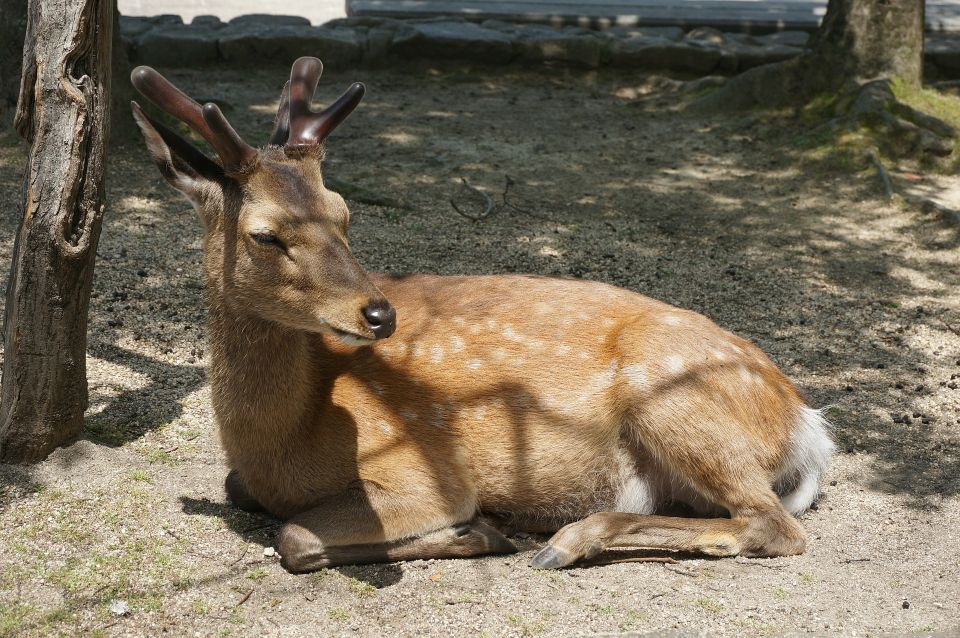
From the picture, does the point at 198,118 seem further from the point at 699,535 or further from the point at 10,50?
the point at 10,50

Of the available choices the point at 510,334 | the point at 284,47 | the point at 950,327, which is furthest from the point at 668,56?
the point at 510,334

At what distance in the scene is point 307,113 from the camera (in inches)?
158

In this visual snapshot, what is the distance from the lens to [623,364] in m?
4.17

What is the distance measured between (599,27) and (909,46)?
4.29m

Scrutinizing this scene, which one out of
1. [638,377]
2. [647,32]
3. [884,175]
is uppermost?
[647,32]

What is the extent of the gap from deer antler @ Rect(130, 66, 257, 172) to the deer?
0.06ft

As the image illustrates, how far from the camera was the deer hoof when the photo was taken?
3957 millimetres

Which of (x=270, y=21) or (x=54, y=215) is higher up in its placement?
(x=270, y=21)

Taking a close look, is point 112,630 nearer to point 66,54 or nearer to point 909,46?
point 66,54

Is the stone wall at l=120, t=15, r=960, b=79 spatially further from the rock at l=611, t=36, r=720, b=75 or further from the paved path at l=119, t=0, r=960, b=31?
the paved path at l=119, t=0, r=960, b=31

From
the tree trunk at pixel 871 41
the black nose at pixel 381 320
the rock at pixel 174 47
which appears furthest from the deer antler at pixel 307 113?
the rock at pixel 174 47

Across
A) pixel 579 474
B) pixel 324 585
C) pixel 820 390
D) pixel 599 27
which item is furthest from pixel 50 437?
pixel 599 27

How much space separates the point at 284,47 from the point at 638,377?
796 cm

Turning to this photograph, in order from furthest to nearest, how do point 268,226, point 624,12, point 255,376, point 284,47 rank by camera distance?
point 624,12
point 284,47
point 255,376
point 268,226
